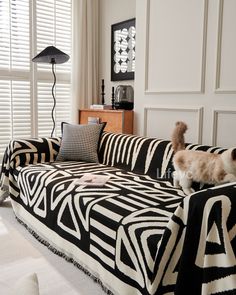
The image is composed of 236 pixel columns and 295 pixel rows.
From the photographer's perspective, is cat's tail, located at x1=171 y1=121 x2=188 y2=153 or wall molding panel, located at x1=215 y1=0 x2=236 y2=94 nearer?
cat's tail, located at x1=171 y1=121 x2=188 y2=153

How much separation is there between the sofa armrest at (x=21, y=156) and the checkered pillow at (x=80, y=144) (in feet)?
0.39

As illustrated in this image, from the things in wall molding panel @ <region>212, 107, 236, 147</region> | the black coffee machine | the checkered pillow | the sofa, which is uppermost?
the black coffee machine

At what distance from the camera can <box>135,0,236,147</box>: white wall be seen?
8.19 ft

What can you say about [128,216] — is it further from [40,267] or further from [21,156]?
[21,156]

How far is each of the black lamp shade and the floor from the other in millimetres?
1876

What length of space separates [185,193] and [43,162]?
148 cm

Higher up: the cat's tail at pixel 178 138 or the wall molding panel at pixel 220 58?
the wall molding panel at pixel 220 58

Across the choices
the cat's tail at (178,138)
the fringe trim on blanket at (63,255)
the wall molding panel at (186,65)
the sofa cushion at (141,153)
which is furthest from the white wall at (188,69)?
the fringe trim on blanket at (63,255)

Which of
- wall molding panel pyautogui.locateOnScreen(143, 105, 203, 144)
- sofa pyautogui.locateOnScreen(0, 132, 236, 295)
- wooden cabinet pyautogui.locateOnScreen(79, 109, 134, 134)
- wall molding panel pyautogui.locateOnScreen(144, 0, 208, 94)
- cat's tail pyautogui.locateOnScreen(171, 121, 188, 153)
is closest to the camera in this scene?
sofa pyautogui.locateOnScreen(0, 132, 236, 295)

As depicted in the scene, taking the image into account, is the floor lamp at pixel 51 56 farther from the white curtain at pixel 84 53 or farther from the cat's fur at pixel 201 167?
the cat's fur at pixel 201 167

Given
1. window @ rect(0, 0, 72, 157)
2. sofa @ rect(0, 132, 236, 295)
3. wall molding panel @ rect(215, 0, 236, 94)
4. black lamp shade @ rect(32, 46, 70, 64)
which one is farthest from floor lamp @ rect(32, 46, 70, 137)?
wall molding panel @ rect(215, 0, 236, 94)

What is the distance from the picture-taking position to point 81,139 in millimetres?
2979

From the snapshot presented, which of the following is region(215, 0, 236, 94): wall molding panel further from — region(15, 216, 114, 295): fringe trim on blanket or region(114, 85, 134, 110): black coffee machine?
region(15, 216, 114, 295): fringe trim on blanket

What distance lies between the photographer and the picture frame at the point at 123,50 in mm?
3695
